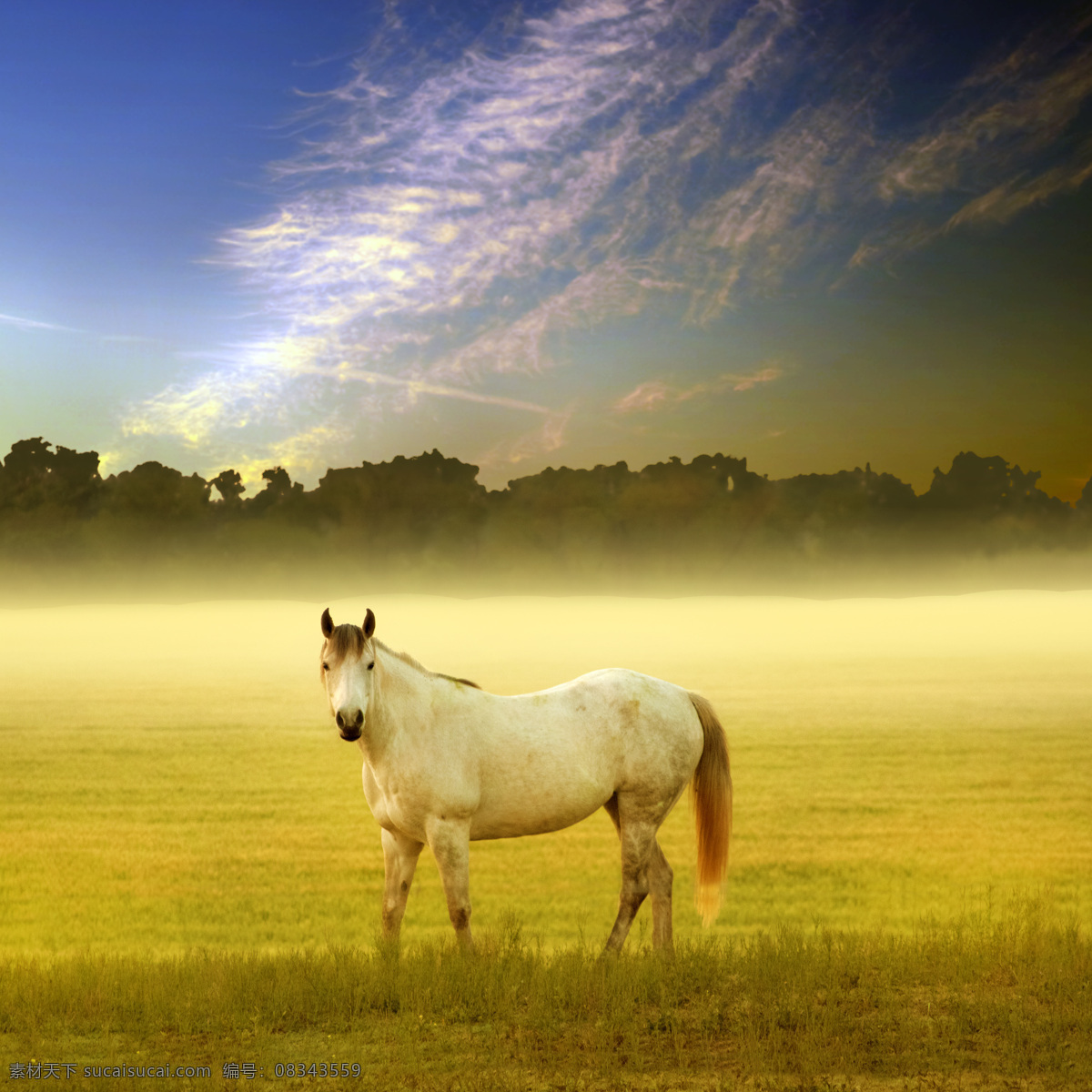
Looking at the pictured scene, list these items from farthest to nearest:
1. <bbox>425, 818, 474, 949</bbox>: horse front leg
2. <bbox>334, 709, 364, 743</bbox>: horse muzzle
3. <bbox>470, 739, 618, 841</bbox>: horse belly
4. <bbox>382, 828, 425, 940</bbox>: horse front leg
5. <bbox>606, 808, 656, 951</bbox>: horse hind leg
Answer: <bbox>606, 808, 656, 951</bbox>: horse hind leg → <bbox>470, 739, 618, 841</bbox>: horse belly → <bbox>382, 828, 425, 940</bbox>: horse front leg → <bbox>425, 818, 474, 949</bbox>: horse front leg → <bbox>334, 709, 364, 743</bbox>: horse muzzle

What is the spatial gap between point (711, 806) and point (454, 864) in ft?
7.57

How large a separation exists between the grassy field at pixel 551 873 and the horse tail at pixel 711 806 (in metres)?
0.58

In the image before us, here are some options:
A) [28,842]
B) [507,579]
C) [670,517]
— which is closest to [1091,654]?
[670,517]

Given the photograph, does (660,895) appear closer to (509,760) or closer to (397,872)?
(509,760)

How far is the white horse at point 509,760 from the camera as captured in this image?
6.64 metres

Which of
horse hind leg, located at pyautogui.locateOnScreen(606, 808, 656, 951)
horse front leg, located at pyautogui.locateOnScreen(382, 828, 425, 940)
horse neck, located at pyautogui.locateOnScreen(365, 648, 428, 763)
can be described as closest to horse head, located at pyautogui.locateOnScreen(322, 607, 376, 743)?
horse neck, located at pyautogui.locateOnScreen(365, 648, 428, 763)

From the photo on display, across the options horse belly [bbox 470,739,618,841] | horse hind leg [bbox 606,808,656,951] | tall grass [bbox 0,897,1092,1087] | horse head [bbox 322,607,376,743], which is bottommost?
tall grass [bbox 0,897,1092,1087]

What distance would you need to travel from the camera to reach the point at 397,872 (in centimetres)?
696

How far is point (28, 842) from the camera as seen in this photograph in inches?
556

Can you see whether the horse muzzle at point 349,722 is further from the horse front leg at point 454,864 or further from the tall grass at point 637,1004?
the tall grass at point 637,1004

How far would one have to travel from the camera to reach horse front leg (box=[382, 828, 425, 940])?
22.4ft

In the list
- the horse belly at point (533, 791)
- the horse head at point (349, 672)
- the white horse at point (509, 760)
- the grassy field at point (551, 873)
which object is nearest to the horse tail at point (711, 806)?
the white horse at point (509, 760)

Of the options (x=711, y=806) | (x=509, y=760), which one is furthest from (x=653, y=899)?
(x=509, y=760)

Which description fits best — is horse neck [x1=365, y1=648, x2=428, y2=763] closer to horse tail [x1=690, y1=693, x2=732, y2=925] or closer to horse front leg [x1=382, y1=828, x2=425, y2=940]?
horse front leg [x1=382, y1=828, x2=425, y2=940]
